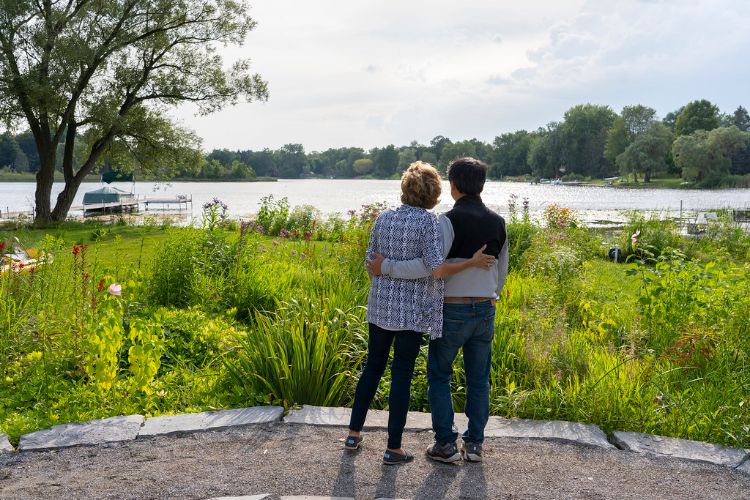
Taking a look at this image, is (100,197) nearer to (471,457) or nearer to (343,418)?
(343,418)

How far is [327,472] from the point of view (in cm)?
322

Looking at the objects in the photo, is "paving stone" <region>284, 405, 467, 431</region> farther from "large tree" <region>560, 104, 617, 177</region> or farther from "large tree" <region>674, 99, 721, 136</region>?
"large tree" <region>560, 104, 617, 177</region>

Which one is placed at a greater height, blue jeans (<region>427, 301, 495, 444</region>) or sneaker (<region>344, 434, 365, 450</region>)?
blue jeans (<region>427, 301, 495, 444</region>)

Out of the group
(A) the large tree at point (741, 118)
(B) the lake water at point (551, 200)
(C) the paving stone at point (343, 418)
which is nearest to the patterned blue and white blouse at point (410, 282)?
(C) the paving stone at point (343, 418)

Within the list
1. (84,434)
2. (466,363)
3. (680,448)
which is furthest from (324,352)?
(680,448)

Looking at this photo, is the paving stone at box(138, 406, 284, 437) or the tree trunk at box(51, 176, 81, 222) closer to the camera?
the paving stone at box(138, 406, 284, 437)

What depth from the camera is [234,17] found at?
23.7 meters

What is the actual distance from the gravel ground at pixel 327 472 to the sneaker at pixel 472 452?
38 mm

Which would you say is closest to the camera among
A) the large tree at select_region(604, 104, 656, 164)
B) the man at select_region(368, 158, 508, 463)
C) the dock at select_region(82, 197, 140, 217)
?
the man at select_region(368, 158, 508, 463)

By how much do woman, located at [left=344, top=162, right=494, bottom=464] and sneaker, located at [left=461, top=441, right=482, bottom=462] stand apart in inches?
12.4

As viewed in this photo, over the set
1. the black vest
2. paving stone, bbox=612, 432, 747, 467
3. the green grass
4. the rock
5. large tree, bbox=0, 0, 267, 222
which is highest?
large tree, bbox=0, 0, 267, 222

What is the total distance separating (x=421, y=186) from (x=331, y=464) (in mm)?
1498

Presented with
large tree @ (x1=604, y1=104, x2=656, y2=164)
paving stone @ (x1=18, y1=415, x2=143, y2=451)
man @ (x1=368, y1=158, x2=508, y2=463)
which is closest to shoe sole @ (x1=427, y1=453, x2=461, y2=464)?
man @ (x1=368, y1=158, x2=508, y2=463)

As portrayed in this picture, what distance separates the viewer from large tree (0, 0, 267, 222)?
2058cm
